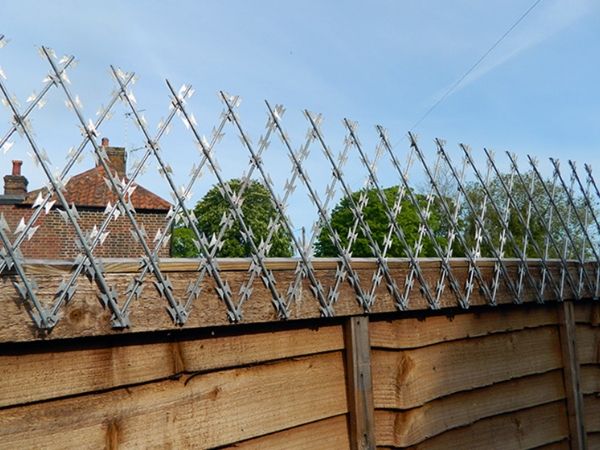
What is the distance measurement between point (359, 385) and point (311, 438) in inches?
12.0

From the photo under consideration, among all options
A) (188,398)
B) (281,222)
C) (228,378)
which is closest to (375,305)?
(281,222)

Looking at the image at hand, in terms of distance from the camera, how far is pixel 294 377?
2.08 m

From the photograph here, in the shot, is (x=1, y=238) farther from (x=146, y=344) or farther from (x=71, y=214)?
(x=146, y=344)

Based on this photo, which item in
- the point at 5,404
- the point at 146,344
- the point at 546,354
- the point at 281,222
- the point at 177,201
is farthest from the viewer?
the point at 546,354

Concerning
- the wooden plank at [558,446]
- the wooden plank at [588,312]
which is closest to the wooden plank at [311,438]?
the wooden plank at [558,446]

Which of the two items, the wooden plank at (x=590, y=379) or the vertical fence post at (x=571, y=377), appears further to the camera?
the wooden plank at (x=590, y=379)

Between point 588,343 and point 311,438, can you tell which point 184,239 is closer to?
point 311,438

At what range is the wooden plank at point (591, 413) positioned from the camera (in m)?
3.40

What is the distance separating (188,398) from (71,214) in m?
0.77

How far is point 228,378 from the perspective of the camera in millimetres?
1902

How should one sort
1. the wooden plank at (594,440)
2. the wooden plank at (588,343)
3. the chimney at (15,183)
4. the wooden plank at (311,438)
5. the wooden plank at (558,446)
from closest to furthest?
the wooden plank at (311,438) → the wooden plank at (558,446) → the wooden plank at (594,440) → the wooden plank at (588,343) → the chimney at (15,183)

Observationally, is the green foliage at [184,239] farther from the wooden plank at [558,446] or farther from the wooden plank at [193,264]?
the wooden plank at [558,446]

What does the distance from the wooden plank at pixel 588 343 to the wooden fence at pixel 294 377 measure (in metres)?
0.14

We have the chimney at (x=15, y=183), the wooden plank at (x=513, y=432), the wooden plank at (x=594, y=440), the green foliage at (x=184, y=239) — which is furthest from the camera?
the chimney at (x=15, y=183)
